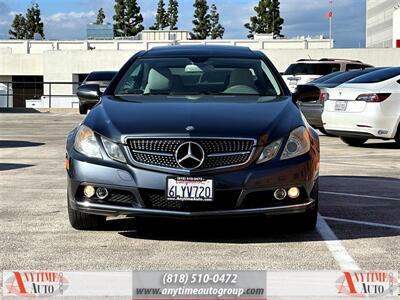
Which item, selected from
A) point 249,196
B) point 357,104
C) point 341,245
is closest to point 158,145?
point 249,196

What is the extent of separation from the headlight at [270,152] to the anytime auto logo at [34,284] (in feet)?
5.85

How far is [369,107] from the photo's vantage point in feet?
41.8

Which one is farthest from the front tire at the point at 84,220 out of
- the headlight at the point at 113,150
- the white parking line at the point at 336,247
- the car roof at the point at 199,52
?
the car roof at the point at 199,52

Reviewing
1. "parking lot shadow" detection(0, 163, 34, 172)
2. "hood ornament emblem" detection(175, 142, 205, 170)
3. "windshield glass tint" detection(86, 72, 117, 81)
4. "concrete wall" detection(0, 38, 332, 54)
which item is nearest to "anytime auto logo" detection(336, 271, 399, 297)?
"hood ornament emblem" detection(175, 142, 205, 170)

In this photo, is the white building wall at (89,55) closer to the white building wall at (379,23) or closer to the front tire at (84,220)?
the front tire at (84,220)

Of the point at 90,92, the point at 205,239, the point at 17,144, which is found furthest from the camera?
the point at 17,144

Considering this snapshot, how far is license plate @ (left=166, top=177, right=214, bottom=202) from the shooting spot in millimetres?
5207

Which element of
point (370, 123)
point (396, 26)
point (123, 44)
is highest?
point (396, 26)

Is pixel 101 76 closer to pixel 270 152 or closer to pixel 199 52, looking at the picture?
pixel 199 52

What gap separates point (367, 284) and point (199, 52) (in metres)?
3.69

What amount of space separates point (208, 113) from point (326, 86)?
9.22 meters

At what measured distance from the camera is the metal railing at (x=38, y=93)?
37.6 m

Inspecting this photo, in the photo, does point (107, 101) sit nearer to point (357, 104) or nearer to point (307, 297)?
point (307, 297)

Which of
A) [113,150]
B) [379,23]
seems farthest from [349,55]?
[379,23]
